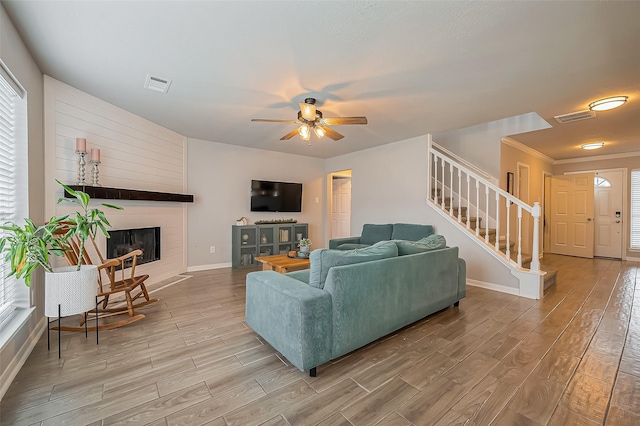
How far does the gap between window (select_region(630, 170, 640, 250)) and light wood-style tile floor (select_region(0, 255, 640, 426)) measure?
15.1 ft

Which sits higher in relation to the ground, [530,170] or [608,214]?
[530,170]

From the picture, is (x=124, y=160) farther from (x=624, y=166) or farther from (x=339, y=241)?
(x=624, y=166)

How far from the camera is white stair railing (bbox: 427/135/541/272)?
3.76 metres

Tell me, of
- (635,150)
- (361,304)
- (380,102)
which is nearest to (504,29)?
(380,102)

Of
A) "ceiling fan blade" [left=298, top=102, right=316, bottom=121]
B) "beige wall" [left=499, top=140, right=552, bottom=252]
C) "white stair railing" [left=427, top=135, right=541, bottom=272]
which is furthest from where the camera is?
"beige wall" [left=499, top=140, right=552, bottom=252]

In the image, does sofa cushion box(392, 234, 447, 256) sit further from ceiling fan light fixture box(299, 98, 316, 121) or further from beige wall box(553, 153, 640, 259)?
Result: beige wall box(553, 153, 640, 259)

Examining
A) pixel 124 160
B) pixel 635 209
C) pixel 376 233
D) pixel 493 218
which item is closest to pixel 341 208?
pixel 376 233

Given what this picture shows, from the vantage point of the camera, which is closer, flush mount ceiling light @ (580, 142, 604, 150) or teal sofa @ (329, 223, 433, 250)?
teal sofa @ (329, 223, 433, 250)

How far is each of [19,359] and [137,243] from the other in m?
2.00

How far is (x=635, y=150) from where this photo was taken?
571cm

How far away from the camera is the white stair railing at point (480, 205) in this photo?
A: 376 centimetres

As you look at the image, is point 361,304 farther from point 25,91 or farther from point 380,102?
point 25,91

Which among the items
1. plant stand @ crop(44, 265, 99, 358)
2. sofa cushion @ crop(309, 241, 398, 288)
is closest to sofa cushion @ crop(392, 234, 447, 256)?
sofa cushion @ crop(309, 241, 398, 288)

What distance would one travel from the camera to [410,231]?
4.54 m
